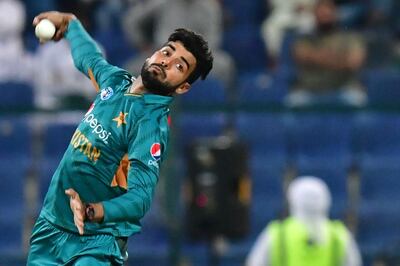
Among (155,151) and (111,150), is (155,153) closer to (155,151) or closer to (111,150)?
(155,151)

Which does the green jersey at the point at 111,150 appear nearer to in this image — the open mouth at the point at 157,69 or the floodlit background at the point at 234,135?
the open mouth at the point at 157,69

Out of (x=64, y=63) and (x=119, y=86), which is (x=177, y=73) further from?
(x=64, y=63)

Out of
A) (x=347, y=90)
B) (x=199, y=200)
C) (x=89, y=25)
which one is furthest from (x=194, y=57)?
(x=89, y=25)

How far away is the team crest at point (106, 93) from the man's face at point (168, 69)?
212 millimetres

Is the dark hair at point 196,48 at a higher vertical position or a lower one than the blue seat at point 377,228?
lower

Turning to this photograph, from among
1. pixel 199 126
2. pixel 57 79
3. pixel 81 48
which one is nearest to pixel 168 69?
pixel 81 48

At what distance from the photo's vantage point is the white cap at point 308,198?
375 inches

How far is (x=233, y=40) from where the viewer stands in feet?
39.7

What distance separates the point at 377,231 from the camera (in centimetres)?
1003

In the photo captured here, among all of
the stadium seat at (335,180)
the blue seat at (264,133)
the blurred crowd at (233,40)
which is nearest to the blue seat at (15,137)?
the blurred crowd at (233,40)

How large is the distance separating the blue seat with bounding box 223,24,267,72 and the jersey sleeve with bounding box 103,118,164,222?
6.69 m

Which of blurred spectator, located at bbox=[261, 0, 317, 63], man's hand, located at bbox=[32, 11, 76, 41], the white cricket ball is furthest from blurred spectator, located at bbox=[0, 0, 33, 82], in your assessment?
the white cricket ball

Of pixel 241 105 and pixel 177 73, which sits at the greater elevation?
pixel 241 105

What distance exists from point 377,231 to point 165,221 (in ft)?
5.33
